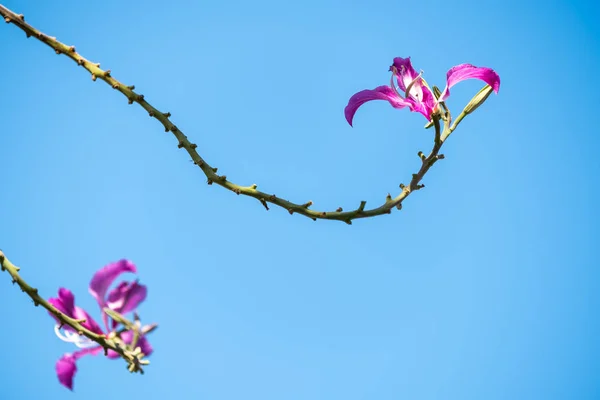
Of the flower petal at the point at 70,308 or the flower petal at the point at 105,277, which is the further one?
the flower petal at the point at 105,277

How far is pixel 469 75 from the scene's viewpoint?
2.11m

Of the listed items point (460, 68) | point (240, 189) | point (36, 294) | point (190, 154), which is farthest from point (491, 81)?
point (36, 294)

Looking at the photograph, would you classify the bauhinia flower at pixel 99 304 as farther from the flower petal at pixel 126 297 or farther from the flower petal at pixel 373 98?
the flower petal at pixel 373 98

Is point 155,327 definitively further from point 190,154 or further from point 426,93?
point 426,93

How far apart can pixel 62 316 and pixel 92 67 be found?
906 millimetres

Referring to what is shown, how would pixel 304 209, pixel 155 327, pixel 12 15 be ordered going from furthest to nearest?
pixel 12 15 < pixel 304 209 < pixel 155 327

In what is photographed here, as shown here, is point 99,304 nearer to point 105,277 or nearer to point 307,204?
point 105,277

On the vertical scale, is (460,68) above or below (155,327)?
above

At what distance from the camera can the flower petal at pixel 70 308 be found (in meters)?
1.89

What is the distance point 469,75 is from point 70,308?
1606mm

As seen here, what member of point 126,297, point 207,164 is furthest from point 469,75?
point 126,297

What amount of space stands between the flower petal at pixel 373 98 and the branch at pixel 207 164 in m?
0.29

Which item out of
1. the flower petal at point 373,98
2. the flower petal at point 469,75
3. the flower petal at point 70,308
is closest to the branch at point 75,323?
the flower petal at point 70,308

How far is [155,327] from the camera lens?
1710 mm
